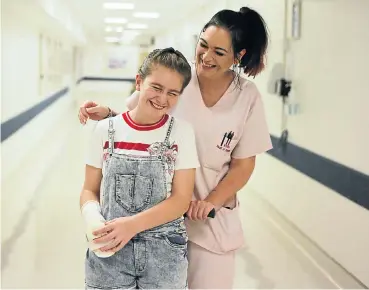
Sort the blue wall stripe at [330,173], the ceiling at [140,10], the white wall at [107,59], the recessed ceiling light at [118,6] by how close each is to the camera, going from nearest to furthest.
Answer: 1. the blue wall stripe at [330,173]
2. the ceiling at [140,10]
3. the recessed ceiling light at [118,6]
4. the white wall at [107,59]

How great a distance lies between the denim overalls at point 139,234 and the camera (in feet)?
4.56

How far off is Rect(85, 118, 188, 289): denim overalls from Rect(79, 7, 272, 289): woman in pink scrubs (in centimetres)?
19

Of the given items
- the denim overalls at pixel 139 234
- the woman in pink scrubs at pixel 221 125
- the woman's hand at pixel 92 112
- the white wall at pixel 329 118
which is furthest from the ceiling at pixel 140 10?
the denim overalls at pixel 139 234

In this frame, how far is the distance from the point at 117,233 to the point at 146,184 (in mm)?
165

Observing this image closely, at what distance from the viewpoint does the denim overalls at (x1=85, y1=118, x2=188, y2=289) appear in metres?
1.39

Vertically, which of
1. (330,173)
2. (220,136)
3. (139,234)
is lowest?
(330,173)

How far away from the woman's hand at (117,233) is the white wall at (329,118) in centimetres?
218

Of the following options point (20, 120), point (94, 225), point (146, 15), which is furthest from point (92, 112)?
point (146, 15)

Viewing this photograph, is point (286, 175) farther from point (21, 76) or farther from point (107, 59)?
point (107, 59)

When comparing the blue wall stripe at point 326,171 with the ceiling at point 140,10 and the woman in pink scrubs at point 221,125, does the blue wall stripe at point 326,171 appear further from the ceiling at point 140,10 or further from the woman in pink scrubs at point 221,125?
the ceiling at point 140,10

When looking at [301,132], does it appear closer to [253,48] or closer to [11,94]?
[253,48]

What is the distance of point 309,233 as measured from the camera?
3.98m

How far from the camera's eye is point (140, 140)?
1.41m

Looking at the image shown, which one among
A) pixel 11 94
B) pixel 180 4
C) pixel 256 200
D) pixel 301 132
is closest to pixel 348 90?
pixel 301 132
